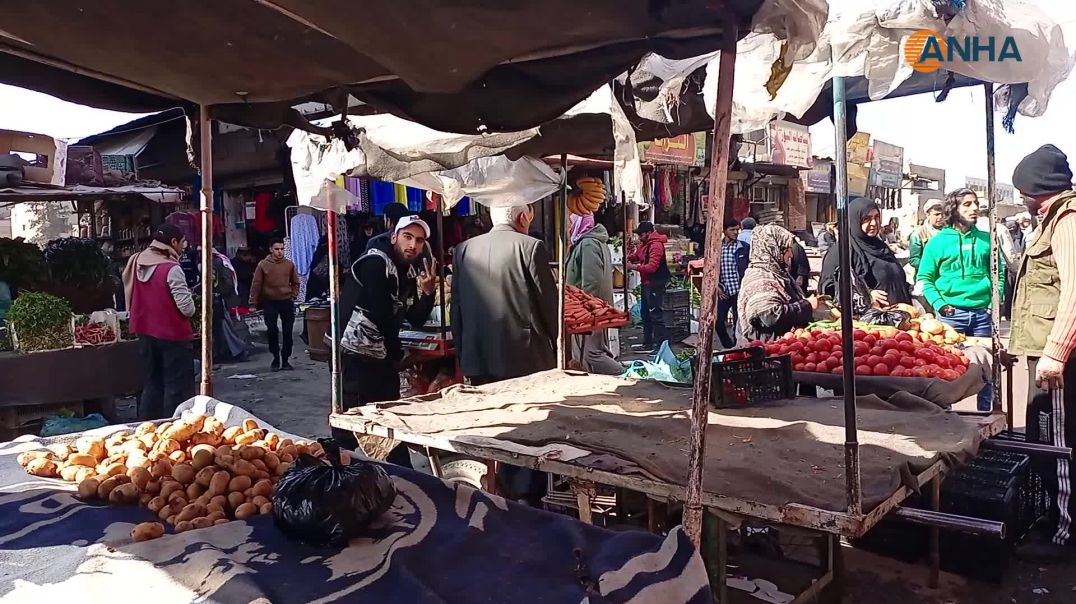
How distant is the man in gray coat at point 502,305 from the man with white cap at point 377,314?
0.42 metres

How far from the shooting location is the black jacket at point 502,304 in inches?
211

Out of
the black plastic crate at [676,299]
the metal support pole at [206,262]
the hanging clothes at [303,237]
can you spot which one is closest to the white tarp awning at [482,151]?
the metal support pole at [206,262]

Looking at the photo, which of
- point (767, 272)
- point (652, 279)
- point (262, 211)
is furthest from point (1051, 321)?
point (262, 211)

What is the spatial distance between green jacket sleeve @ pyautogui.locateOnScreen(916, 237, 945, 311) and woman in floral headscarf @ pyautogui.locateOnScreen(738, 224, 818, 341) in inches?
51.7

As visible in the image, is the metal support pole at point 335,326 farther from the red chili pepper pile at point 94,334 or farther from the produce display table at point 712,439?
the red chili pepper pile at point 94,334

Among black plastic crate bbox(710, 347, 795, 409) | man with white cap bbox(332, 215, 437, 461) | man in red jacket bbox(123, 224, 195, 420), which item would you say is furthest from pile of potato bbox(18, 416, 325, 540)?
man in red jacket bbox(123, 224, 195, 420)

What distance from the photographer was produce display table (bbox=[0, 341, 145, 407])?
6625mm

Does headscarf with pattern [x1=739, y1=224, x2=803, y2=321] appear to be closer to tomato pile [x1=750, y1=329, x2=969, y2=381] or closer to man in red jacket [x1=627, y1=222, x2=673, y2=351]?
tomato pile [x1=750, y1=329, x2=969, y2=381]

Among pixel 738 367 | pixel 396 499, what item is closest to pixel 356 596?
pixel 396 499

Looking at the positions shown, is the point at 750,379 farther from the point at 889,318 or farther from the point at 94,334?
the point at 94,334

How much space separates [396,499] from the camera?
109 inches

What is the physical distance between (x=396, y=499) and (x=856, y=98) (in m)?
4.04

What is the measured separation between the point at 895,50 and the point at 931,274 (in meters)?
3.80

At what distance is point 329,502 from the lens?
237 cm
